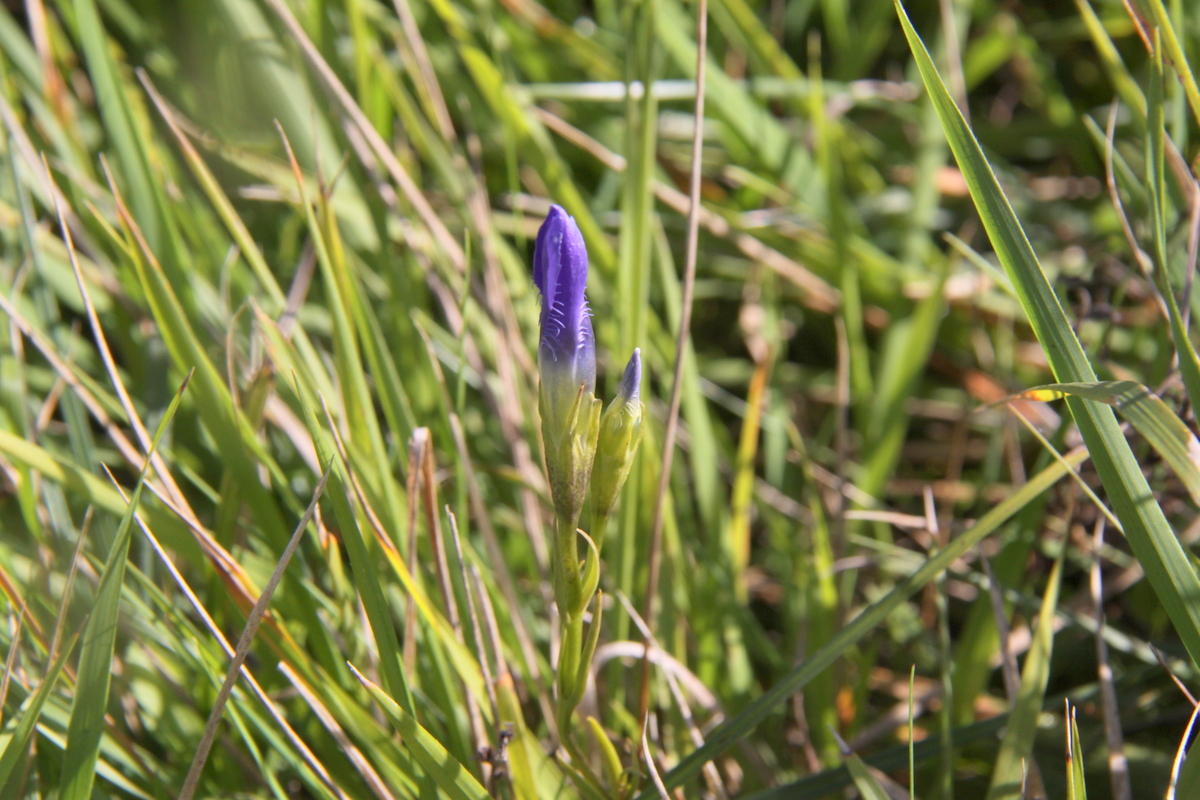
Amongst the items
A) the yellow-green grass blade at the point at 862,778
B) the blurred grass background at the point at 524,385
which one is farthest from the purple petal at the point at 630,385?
the yellow-green grass blade at the point at 862,778

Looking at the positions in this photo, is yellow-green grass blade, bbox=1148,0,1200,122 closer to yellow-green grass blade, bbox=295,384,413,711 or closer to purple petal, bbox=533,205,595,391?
purple petal, bbox=533,205,595,391

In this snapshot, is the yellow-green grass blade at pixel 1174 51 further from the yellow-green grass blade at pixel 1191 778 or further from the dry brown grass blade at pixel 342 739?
the dry brown grass blade at pixel 342 739

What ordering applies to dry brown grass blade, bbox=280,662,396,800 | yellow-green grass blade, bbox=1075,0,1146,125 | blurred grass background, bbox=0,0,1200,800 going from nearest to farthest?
dry brown grass blade, bbox=280,662,396,800
blurred grass background, bbox=0,0,1200,800
yellow-green grass blade, bbox=1075,0,1146,125

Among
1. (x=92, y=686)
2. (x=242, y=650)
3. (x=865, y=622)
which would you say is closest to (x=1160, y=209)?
(x=865, y=622)

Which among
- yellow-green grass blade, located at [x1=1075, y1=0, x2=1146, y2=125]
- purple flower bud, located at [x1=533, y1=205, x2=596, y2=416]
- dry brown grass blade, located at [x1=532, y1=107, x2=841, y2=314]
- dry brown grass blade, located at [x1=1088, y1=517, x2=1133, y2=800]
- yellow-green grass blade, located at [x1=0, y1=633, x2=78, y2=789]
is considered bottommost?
dry brown grass blade, located at [x1=1088, y1=517, x2=1133, y2=800]

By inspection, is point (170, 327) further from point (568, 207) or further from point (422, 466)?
point (568, 207)

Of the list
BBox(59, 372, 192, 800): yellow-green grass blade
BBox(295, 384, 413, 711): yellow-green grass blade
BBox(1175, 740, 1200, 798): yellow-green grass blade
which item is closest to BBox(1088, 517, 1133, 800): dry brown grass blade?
BBox(1175, 740, 1200, 798): yellow-green grass blade

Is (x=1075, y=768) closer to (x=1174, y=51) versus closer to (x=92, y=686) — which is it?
(x=1174, y=51)
